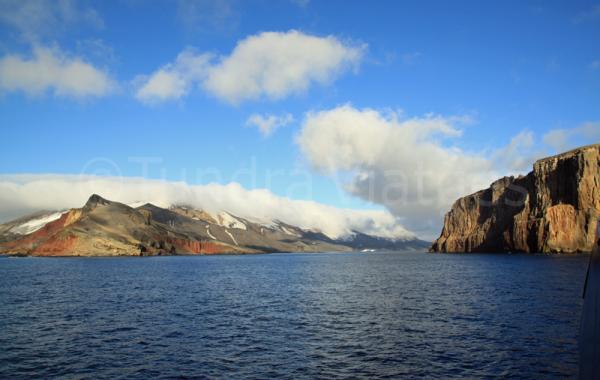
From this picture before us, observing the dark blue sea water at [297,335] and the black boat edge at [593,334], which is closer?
the black boat edge at [593,334]

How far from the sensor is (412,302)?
64.1 meters

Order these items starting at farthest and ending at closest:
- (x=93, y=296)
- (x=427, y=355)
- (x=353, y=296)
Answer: (x=93, y=296) < (x=353, y=296) < (x=427, y=355)

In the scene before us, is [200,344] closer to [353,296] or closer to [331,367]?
[331,367]

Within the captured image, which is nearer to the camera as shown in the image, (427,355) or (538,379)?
(538,379)

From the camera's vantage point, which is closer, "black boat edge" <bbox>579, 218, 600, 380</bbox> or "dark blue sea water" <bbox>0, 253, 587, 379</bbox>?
"black boat edge" <bbox>579, 218, 600, 380</bbox>

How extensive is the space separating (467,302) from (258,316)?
28942 mm

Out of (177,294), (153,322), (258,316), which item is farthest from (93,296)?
(258,316)

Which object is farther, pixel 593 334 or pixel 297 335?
pixel 297 335

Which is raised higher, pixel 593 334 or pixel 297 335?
pixel 593 334

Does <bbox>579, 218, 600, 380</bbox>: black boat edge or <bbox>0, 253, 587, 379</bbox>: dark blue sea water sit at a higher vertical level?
<bbox>579, 218, 600, 380</bbox>: black boat edge

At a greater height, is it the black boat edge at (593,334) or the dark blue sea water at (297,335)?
the black boat edge at (593,334)

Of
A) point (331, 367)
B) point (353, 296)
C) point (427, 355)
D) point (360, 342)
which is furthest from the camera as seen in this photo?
point (353, 296)

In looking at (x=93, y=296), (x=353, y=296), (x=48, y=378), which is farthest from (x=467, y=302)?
(x=93, y=296)

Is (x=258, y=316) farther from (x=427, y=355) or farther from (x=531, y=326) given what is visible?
(x=531, y=326)
